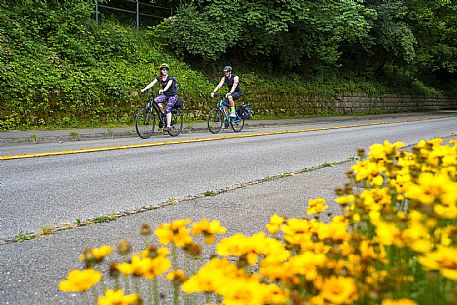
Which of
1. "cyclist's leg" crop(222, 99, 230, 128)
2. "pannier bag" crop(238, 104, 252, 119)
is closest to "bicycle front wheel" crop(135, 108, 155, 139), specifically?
"cyclist's leg" crop(222, 99, 230, 128)

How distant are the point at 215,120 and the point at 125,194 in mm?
9521

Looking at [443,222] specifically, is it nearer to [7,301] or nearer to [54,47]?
[7,301]

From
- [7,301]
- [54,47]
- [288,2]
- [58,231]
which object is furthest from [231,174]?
[288,2]

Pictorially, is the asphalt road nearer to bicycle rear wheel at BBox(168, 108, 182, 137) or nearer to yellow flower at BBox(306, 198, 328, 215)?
yellow flower at BBox(306, 198, 328, 215)

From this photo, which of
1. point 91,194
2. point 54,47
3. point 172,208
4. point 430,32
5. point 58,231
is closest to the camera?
point 58,231

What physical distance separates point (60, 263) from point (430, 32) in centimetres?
3227

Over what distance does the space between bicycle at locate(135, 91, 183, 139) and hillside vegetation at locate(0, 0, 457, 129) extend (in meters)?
2.72

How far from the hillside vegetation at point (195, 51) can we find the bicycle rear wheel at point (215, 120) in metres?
2.96

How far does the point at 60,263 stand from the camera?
3.11 m

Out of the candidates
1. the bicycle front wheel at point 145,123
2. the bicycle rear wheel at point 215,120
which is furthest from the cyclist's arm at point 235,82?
the bicycle front wheel at point 145,123

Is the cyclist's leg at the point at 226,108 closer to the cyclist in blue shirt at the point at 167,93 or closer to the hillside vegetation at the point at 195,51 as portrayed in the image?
the cyclist in blue shirt at the point at 167,93

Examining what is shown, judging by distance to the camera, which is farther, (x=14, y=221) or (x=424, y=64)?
(x=424, y=64)

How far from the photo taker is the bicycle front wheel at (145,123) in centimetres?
1230

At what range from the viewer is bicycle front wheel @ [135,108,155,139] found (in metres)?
12.3
